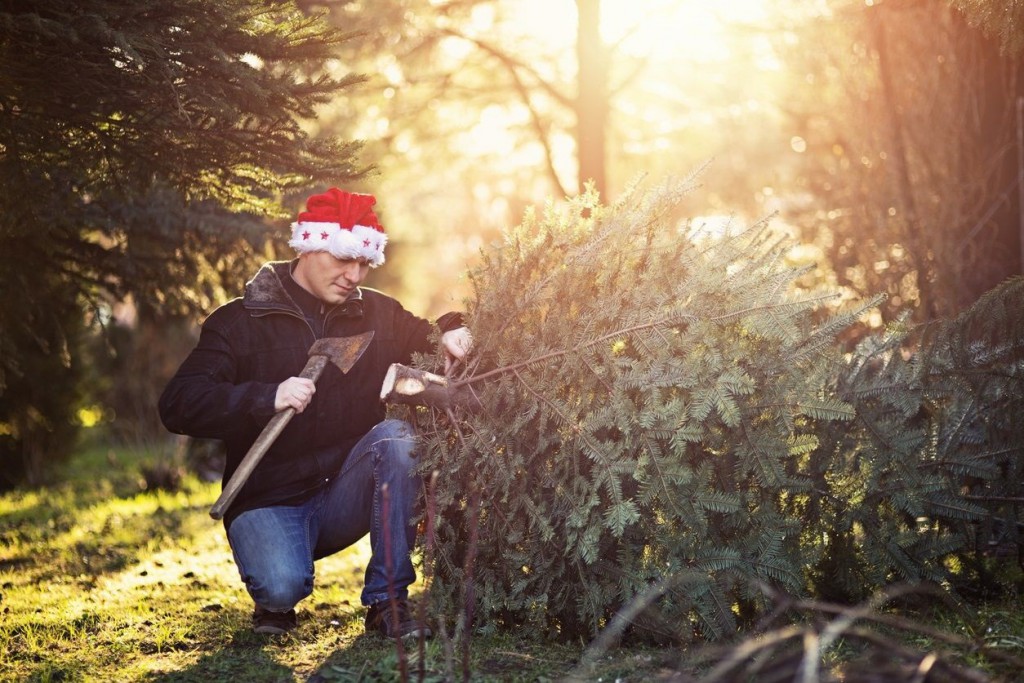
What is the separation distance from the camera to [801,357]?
3223 mm

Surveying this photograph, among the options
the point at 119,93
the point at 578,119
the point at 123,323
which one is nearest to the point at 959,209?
the point at 578,119

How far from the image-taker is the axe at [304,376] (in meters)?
3.47

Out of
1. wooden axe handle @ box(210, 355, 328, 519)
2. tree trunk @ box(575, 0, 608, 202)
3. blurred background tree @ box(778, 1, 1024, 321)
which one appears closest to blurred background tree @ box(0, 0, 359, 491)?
wooden axe handle @ box(210, 355, 328, 519)

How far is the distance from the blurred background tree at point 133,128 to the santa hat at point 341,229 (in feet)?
1.79

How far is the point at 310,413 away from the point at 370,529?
21.6 inches

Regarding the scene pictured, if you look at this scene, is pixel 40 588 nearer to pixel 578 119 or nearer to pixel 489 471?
pixel 489 471

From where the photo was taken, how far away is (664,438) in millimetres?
3139

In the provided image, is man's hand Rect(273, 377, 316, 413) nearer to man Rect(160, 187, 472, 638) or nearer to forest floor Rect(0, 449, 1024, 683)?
man Rect(160, 187, 472, 638)

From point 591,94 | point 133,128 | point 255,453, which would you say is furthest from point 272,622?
point 591,94

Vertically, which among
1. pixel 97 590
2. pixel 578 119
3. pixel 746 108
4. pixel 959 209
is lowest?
pixel 97 590

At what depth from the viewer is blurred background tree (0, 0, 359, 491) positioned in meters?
3.51

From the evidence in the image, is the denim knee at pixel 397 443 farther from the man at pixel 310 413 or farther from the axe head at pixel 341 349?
the axe head at pixel 341 349

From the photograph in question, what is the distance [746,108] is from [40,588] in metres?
9.50

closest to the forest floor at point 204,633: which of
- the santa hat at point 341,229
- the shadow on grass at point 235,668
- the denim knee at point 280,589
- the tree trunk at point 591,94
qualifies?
the shadow on grass at point 235,668
